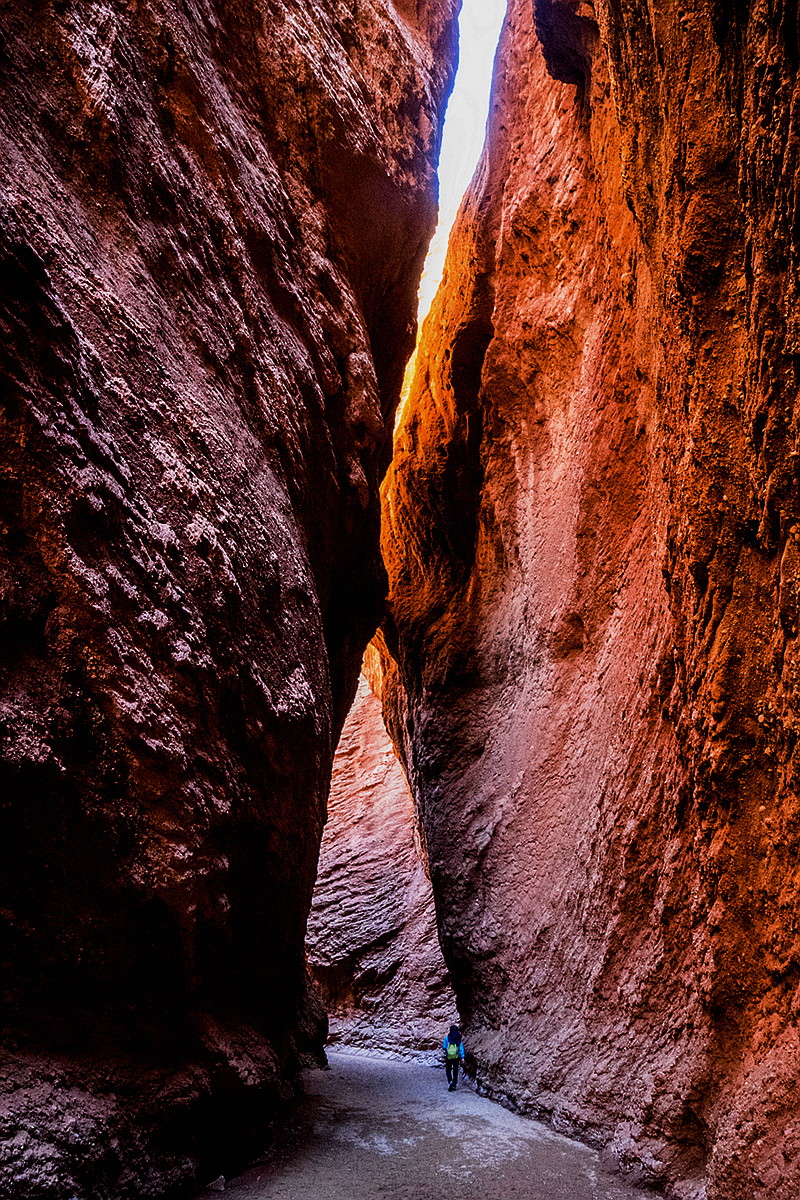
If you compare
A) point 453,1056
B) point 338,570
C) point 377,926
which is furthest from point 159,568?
point 377,926

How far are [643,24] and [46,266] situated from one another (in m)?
3.62

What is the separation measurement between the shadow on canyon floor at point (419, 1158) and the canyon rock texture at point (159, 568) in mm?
519

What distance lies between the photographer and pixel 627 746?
20.9 ft

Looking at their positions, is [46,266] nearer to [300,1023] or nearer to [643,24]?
[643,24]

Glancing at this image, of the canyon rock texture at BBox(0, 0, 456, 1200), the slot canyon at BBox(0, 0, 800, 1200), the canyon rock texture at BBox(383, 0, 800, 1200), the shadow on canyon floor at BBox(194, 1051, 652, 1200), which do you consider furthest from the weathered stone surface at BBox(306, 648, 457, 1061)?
the canyon rock texture at BBox(0, 0, 456, 1200)

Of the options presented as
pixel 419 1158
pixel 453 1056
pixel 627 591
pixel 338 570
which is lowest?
pixel 453 1056

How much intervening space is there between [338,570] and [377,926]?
988 cm

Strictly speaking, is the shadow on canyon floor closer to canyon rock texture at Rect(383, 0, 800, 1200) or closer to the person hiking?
canyon rock texture at Rect(383, 0, 800, 1200)

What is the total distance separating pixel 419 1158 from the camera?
5.54 metres

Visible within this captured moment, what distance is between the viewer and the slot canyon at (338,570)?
387 cm

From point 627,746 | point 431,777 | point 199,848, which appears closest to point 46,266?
point 199,848

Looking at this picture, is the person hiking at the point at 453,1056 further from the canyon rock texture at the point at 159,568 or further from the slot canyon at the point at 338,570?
the canyon rock texture at the point at 159,568

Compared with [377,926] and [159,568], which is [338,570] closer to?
[159,568]

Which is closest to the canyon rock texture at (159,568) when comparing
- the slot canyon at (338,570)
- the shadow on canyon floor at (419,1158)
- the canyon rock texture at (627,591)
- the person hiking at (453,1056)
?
the slot canyon at (338,570)
